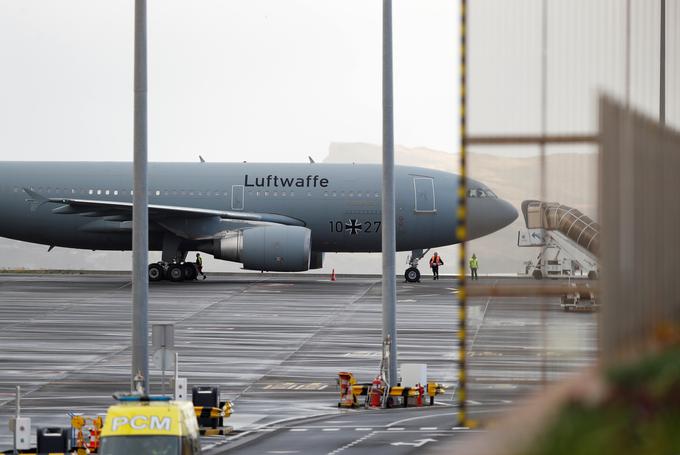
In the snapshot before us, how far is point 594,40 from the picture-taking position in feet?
29.4

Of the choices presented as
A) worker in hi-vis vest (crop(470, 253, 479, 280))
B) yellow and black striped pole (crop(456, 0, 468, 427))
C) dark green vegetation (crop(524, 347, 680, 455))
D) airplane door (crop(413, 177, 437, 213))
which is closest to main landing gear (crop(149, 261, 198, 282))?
airplane door (crop(413, 177, 437, 213))

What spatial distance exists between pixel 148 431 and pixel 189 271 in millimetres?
40216

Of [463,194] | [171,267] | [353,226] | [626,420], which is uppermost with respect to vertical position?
[353,226]

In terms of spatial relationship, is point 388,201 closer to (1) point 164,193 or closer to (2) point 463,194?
(2) point 463,194

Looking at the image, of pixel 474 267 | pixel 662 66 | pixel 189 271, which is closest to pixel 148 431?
pixel 474 267

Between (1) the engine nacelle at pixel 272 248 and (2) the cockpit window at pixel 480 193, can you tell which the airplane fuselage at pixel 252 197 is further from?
(2) the cockpit window at pixel 480 193

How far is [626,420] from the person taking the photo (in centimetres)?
476

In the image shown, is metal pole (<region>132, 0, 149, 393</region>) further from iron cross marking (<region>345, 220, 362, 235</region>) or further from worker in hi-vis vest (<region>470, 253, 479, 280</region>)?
iron cross marking (<region>345, 220, 362, 235</region>)

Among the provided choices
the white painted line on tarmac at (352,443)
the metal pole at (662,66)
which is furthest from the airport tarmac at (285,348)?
the metal pole at (662,66)

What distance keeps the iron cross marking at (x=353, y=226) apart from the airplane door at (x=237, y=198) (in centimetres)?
452

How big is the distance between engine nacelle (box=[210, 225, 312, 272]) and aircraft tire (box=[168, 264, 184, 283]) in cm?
396

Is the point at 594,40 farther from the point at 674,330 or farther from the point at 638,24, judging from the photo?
the point at 674,330

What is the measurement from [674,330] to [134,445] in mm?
11775

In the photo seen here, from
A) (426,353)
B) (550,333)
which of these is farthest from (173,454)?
(426,353)
